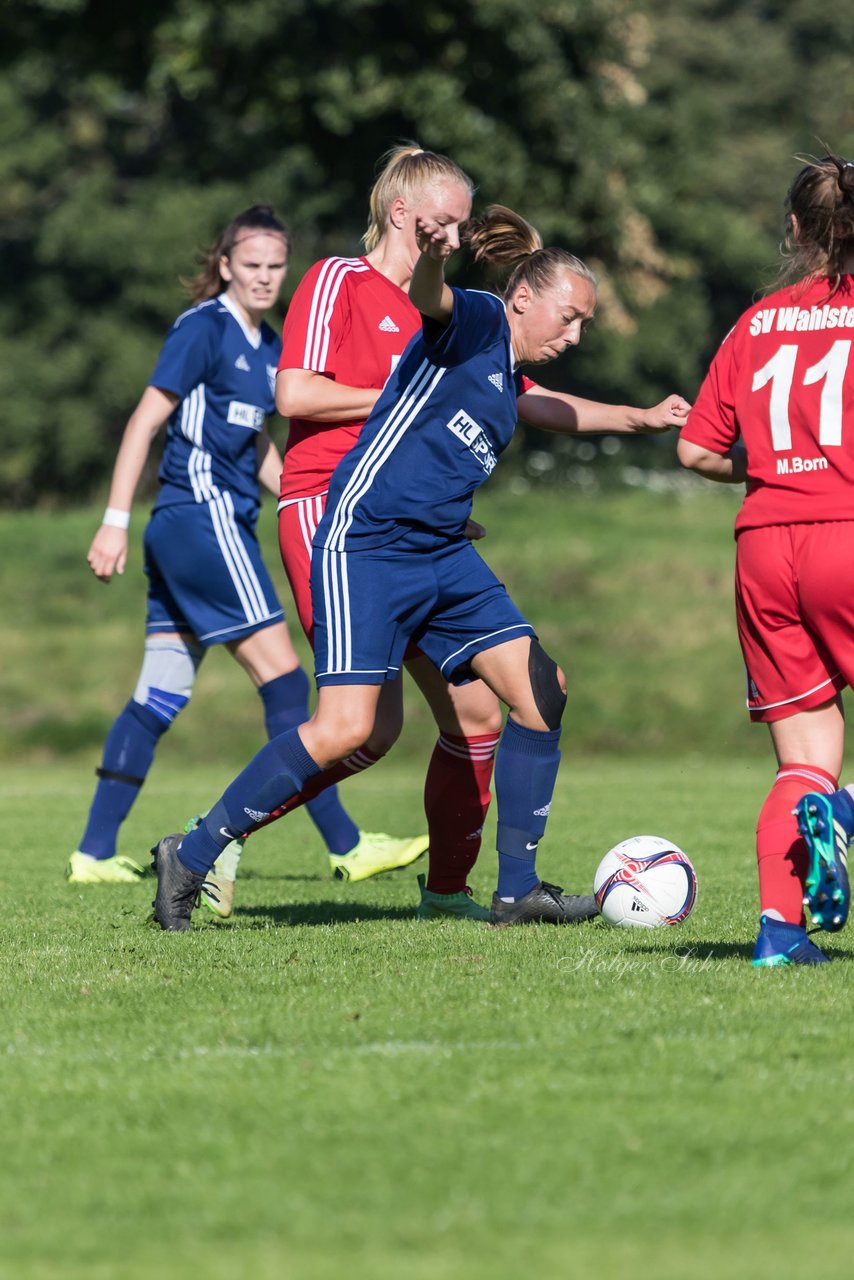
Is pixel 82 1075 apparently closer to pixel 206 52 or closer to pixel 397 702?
pixel 397 702

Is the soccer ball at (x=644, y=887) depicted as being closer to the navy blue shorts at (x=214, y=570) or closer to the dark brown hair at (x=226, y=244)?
the navy blue shorts at (x=214, y=570)

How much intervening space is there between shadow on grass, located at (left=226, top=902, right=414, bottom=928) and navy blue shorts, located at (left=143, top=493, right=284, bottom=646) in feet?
4.33

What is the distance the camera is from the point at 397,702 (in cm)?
608

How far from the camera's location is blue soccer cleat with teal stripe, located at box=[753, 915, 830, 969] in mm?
4559

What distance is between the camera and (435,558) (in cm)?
532

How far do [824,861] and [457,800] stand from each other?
194 centimetres

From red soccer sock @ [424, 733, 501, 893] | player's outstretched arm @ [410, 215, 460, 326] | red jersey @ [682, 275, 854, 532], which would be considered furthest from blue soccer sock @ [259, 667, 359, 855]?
red jersey @ [682, 275, 854, 532]

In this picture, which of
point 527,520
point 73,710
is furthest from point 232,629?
point 527,520

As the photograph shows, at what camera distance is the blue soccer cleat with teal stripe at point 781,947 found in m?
4.56

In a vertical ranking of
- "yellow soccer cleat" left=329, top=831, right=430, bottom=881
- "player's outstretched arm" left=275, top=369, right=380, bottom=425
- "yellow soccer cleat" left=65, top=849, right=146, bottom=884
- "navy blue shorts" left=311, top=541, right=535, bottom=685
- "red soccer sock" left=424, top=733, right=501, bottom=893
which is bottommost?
"yellow soccer cleat" left=65, top=849, right=146, bottom=884

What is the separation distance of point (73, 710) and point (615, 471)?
10.8m

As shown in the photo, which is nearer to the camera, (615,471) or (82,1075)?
(82,1075)

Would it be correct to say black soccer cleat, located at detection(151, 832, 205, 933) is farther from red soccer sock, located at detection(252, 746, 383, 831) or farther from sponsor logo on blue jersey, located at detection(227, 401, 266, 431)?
sponsor logo on blue jersey, located at detection(227, 401, 266, 431)

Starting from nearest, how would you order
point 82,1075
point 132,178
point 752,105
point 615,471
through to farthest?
point 82,1075 < point 615,471 < point 132,178 < point 752,105
